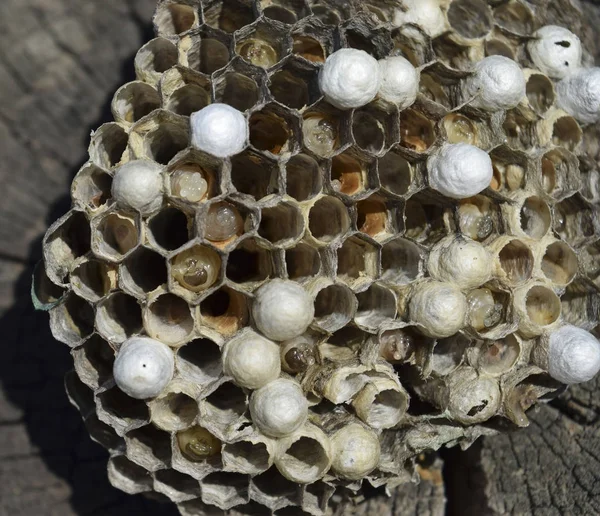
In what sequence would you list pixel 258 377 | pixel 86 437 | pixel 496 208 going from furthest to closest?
pixel 86 437 < pixel 496 208 < pixel 258 377

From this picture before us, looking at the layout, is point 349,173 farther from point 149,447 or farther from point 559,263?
point 149,447

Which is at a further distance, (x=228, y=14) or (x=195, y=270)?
(x=228, y=14)

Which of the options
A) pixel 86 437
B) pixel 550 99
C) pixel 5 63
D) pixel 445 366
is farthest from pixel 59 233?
pixel 550 99

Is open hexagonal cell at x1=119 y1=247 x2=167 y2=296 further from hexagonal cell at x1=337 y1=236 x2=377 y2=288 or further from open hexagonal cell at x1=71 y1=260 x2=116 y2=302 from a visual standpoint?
hexagonal cell at x1=337 y1=236 x2=377 y2=288

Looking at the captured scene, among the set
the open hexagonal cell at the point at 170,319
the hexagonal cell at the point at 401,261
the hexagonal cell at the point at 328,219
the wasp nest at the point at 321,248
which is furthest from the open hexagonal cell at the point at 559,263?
the open hexagonal cell at the point at 170,319

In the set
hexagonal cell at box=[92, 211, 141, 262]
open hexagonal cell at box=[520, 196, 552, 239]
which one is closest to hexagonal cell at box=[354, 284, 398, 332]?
open hexagonal cell at box=[520, 196, 552, 239]

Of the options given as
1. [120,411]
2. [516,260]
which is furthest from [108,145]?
[516,260]

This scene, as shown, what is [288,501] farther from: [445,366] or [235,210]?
[235,210]
